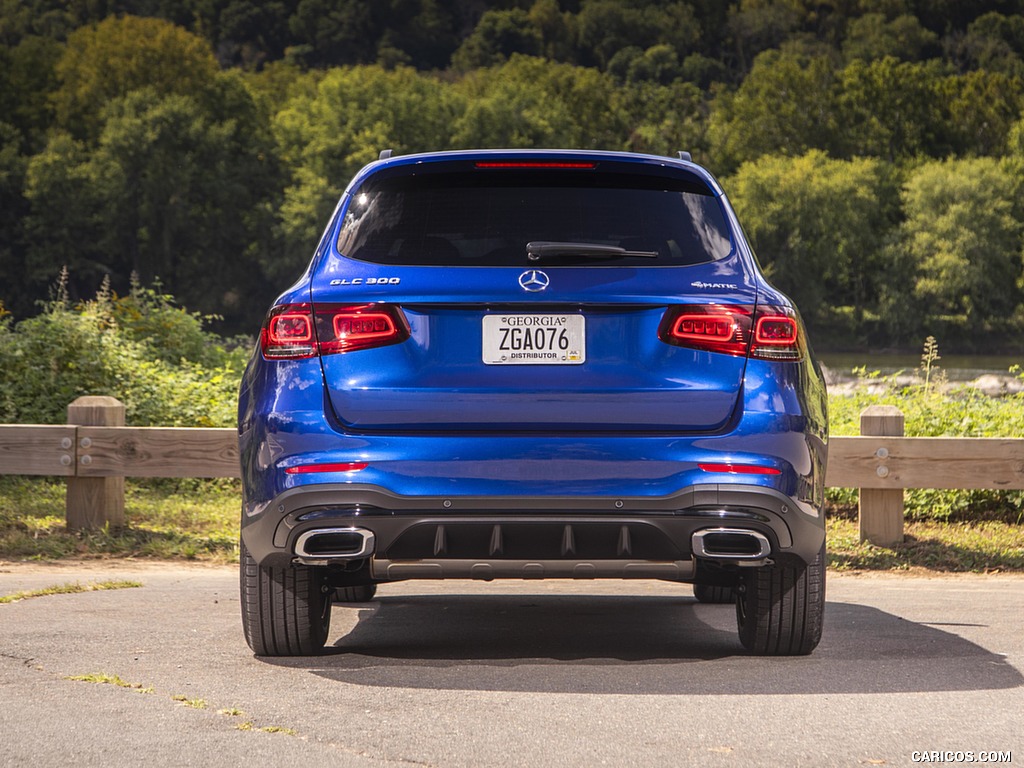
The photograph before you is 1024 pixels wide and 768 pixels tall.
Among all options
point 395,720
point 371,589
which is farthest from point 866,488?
point 395,720

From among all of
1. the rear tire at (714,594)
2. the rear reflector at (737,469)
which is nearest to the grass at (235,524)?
the rear tire at (714,594)

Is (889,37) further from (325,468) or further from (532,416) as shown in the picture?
(325,468)

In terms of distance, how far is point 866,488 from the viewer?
940 centimetres

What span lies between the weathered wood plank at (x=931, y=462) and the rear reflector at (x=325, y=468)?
16.2ft

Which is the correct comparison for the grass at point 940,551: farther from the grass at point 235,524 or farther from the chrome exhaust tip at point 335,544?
the chrome exhaust tip at point 335,544

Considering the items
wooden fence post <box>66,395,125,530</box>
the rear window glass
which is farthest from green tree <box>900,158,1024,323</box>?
the rear window glass

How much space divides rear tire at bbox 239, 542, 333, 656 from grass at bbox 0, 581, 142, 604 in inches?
88.2

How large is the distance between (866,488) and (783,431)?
452 cm

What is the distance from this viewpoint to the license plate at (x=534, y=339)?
5062mm

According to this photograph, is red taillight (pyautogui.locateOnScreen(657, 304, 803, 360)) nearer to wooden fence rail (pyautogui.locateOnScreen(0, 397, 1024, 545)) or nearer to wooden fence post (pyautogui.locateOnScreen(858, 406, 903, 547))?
wooden fence rail (pyautogui.locateOnScreen(0, 397, 1024, 545))

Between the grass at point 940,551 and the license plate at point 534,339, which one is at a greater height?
the license plate at point 534,339

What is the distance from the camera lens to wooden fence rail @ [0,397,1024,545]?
30.5 ft

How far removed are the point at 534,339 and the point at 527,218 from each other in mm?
526


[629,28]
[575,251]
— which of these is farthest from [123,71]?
[629,28]
